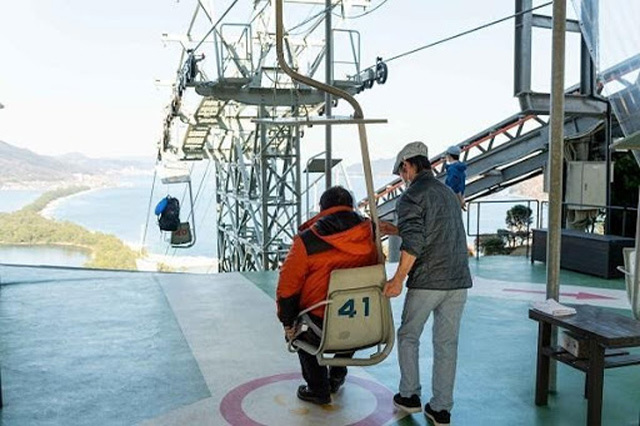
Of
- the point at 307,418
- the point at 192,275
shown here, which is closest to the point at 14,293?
the point at 192,275

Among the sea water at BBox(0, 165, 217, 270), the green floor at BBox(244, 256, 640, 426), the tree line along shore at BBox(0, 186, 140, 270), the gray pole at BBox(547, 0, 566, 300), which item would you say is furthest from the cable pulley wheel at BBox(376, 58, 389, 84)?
the tree line along shore at BBox(0, 186, 140, 270)

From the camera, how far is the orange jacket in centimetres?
321

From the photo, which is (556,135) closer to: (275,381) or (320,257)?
(320,257)

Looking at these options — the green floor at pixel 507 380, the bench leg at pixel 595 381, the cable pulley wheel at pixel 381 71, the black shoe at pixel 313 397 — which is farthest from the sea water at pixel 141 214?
the bench leg at pixel 595 381

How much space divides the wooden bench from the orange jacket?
114 cm

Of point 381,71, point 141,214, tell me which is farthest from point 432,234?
point 141,214

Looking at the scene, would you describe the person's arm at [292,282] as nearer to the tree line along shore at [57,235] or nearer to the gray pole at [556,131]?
the gray pole at [556,131]

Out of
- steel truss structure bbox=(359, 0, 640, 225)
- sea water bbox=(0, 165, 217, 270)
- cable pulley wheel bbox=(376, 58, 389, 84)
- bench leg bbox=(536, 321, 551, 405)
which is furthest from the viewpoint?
sea water bbox=(0, 165, 217, 270)

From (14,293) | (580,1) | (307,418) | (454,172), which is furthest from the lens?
(454,172)

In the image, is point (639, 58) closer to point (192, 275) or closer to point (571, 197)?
point (192, 275)

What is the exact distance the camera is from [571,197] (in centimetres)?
1099

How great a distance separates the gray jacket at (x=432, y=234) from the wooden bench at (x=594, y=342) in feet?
2.08

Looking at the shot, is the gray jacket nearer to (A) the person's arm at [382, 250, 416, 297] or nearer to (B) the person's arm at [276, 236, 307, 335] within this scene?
(A) the person's arm at [382, 250, 416, 297]

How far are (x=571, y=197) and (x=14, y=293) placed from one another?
9260 millimetres
